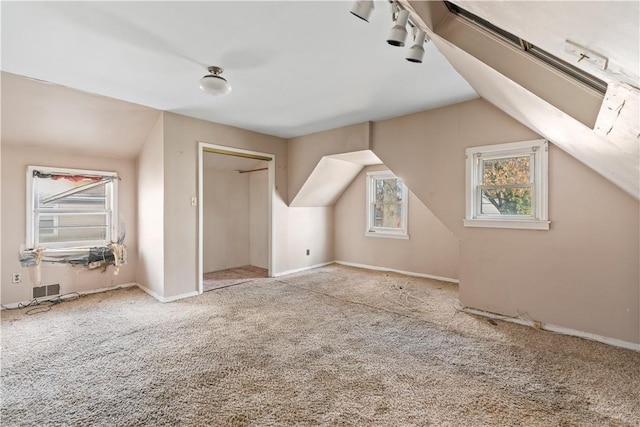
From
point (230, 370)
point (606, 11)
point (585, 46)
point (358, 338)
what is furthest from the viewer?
point (358, 338)

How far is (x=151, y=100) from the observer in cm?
355

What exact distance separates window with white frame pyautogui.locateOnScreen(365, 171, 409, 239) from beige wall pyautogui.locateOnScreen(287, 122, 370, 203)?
1350 millimetres

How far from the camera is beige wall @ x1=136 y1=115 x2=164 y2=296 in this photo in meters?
3.98

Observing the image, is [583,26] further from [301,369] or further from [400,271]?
[400,271]

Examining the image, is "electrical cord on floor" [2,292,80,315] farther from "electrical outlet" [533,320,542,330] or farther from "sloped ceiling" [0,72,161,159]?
"electrical outlet" [533,320,542,330]

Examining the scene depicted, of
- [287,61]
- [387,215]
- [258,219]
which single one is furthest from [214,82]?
[387,215]

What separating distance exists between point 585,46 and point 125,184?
5263 mm

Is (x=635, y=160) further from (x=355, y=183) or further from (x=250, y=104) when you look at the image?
(x=355, y=183)

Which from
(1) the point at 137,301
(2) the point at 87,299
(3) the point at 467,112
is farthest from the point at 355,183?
(2) the point at 87,299

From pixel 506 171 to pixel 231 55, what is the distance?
10.1 ft

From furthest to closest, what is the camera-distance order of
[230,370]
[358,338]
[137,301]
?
[137,301] < [358,338] < [230,370]

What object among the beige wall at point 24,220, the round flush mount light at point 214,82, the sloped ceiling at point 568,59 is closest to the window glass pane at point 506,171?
the sloped ceiling at point 568,59

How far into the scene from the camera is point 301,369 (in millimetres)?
2305

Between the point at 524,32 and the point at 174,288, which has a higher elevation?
the point at 524,32
